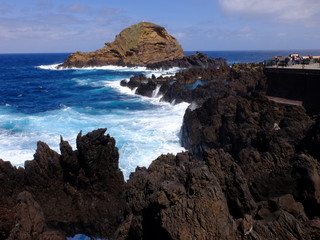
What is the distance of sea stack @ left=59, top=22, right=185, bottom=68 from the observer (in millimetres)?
88750

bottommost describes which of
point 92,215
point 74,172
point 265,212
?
point 92,215

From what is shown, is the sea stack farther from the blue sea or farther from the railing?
the railing

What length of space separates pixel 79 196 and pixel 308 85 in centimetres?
1369

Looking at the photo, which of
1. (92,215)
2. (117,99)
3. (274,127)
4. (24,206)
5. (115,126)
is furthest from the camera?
(117,99)

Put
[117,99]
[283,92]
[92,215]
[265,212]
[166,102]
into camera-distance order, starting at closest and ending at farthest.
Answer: [265,212]
[92,215]
[283,92]
[166,102]
[117,99]

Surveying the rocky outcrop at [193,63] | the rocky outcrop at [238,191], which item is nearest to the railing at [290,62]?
the rocky outcrop at [238,191]

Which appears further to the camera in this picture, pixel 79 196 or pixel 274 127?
pixel 274 127

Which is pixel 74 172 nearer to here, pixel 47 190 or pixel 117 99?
pixel 47 190

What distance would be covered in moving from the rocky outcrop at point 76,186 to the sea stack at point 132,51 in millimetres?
77706

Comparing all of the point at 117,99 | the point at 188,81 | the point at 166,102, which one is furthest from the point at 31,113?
the point at 188,81

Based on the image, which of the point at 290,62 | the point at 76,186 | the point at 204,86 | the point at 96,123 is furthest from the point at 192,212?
the point at 204,86

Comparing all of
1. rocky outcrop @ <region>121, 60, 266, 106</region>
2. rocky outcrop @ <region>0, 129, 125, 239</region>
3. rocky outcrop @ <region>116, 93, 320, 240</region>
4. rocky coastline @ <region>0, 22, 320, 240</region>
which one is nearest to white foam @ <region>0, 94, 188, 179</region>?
rocky outcrop @ <region>121, 60, 266, 106</region>

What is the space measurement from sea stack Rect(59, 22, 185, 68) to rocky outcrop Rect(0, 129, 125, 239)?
7771cm

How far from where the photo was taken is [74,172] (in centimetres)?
1073
